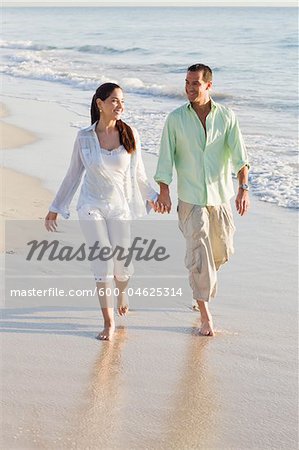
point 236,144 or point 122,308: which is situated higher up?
point 236,144

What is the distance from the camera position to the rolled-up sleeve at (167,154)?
514cm

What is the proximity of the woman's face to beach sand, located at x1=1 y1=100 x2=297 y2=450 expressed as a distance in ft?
4.22

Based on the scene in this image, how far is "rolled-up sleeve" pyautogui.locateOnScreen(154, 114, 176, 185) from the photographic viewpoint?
514 cm

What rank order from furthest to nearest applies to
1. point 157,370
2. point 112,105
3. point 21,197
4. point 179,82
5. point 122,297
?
point 179,82 → point 21,197 → point 122,297 → point 112,105 → point 157,370

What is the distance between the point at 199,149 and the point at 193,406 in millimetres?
1633

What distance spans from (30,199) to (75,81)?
46.9ft

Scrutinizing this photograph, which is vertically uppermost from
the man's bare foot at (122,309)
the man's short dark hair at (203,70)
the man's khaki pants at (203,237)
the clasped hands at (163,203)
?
the man's short dark hair at (203,70)

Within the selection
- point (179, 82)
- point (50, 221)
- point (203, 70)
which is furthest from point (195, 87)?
point (179, 82)

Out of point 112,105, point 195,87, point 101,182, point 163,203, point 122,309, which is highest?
point 195,87

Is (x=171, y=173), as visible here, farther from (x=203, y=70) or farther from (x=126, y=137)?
(x=203, y=70)

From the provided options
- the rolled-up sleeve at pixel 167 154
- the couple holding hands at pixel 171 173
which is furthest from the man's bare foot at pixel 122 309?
the rolled-up sleeve at pixel 167 154

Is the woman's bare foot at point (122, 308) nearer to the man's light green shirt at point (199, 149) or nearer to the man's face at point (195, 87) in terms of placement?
the man's light green shirt at point (199, 149)

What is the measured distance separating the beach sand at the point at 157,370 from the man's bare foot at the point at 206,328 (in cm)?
5

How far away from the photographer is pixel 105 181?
512 centimetres
